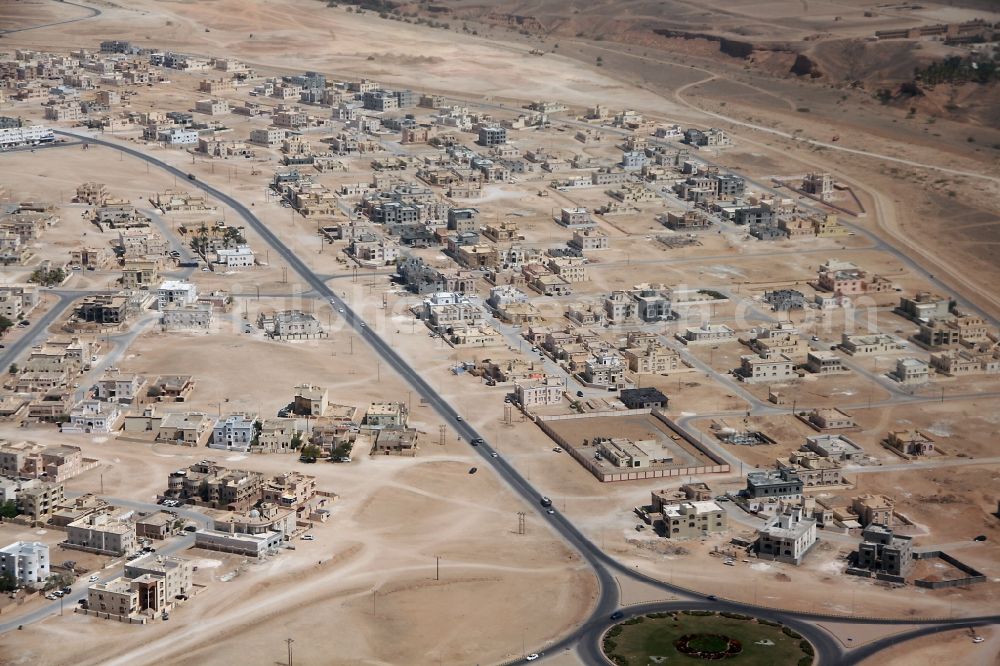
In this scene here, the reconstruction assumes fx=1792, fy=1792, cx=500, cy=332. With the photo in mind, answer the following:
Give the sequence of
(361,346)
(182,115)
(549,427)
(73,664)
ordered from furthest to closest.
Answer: (182,115), (361,346), (549,427), (73,664)

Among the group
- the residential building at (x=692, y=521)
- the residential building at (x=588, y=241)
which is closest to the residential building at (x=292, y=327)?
the residential building at (x=588, y=241)

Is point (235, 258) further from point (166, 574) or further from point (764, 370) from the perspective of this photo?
point (166, 574)

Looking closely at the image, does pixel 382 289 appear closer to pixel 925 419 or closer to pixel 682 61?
pixel 925 419

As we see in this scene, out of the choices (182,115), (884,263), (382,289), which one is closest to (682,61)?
(182,115)

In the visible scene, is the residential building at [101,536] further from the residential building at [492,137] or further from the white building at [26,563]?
the residential building at [492,137]

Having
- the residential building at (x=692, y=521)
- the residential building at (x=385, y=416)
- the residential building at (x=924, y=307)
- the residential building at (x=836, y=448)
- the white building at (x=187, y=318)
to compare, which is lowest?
the white building at (x=187, y=318)
